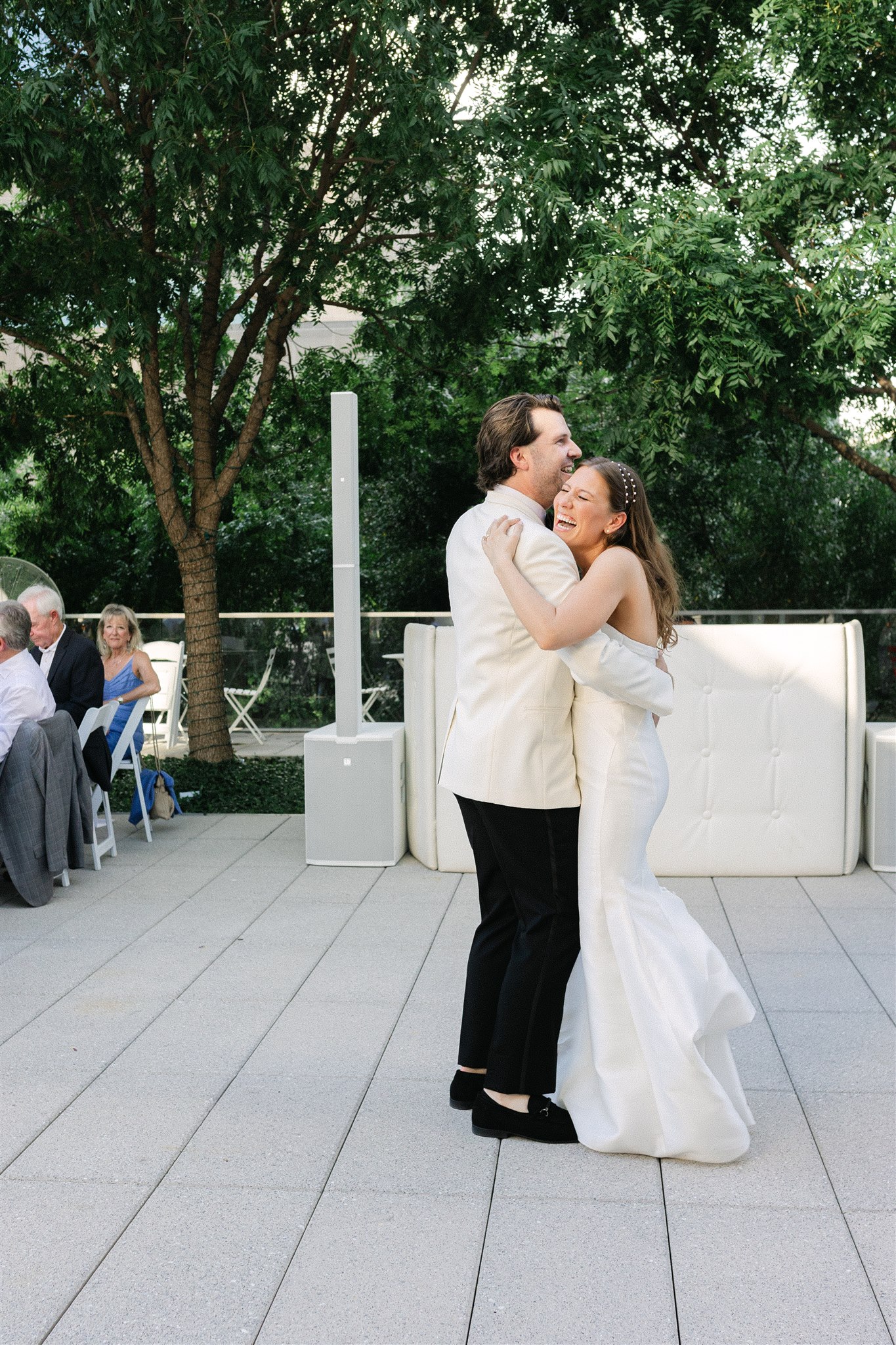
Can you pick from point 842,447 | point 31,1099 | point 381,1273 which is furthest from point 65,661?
point 842,447

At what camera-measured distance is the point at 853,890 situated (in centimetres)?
573

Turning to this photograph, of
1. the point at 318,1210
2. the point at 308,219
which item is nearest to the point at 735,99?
the point at 308,219

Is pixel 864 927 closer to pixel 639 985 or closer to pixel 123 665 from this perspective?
pixel 639 985

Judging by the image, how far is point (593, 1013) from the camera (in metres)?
3.00

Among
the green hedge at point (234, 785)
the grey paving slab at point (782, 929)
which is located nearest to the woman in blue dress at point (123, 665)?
the green hedge at point (234, 785)

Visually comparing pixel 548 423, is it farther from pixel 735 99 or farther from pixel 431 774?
pixel 735 99

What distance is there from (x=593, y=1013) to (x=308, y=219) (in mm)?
7040

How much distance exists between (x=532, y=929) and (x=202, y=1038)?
52.6 inches

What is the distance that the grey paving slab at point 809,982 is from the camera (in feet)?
13.7

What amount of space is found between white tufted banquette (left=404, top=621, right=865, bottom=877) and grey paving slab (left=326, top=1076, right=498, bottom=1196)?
2.68 meters

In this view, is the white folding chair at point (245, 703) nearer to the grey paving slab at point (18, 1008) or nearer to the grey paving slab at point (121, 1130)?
the grey paving slab at point (18, 1008)

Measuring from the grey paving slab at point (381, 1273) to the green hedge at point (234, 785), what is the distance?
5.14m

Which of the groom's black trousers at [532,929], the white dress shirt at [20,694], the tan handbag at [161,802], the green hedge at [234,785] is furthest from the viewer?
the green hedge at [234,785]

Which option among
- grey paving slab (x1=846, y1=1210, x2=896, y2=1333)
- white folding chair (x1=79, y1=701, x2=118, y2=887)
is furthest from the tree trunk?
grey paving slab (x1=846, y1=1210, x2=896, y2=1333)
